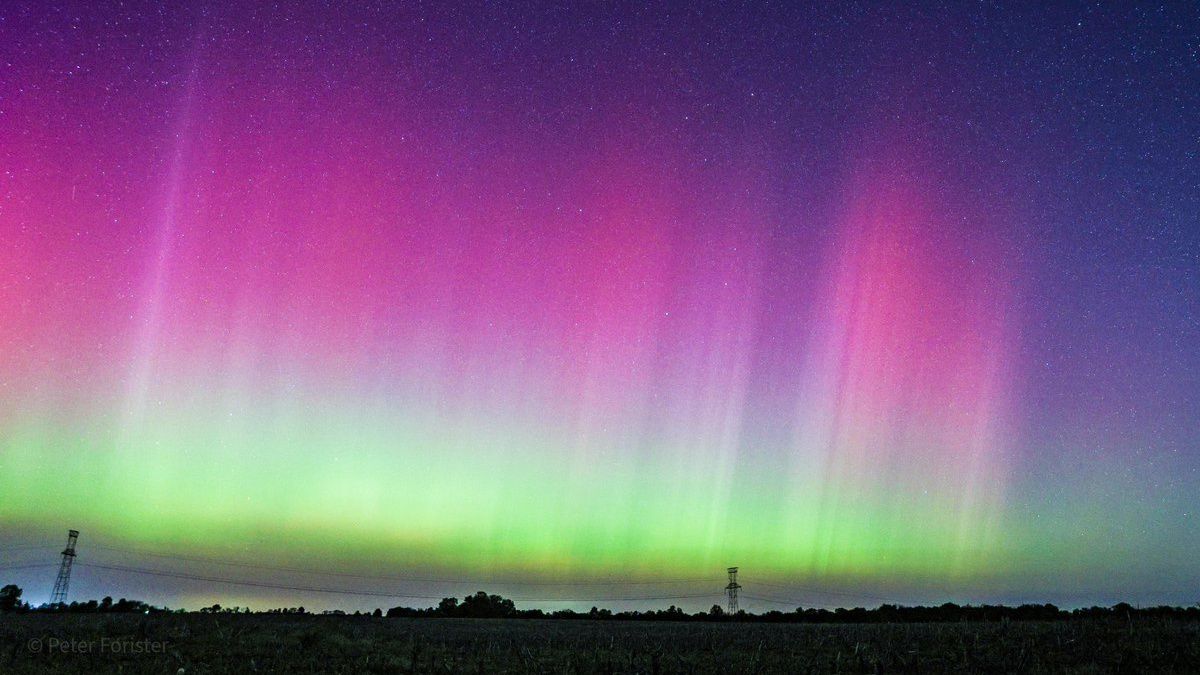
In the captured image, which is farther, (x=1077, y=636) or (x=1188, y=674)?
(x=1077, y=636)

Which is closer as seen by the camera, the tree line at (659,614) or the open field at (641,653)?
the open field at (641,653)

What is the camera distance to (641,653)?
31.4 metres

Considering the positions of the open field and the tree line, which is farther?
the tree line

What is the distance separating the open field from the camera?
24453mm

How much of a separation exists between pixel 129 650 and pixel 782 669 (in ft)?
82.6

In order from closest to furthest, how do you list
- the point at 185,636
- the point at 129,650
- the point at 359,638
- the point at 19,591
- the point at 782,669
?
the point at 782,669 → the point at 129,650 → the point at 185,636 → the point at 359,638 → the point at 19,591

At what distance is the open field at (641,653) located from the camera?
24.5 m

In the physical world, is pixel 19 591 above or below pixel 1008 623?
below

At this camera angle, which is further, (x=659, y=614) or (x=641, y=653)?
(x=659, y=614)

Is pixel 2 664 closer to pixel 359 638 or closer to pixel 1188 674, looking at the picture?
pixel 359 638

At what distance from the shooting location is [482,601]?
148 m

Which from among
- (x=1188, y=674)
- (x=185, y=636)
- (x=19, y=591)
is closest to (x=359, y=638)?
(x=185, y=636)

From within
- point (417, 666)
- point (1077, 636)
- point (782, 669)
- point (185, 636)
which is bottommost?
point (185, 636)

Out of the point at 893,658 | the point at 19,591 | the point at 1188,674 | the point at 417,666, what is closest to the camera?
the point at 1188,674
